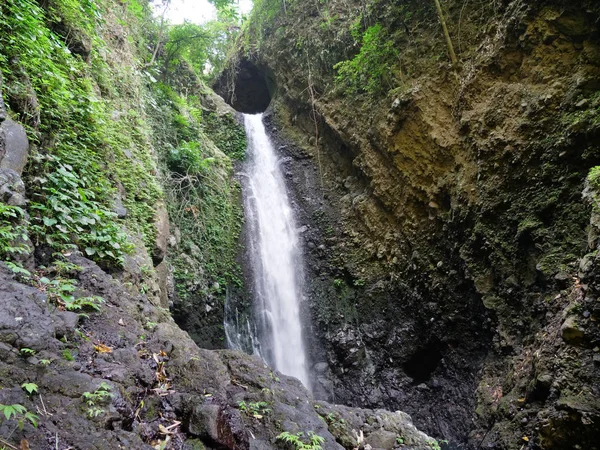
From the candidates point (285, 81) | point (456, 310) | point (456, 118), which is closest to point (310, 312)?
point (456, 310)

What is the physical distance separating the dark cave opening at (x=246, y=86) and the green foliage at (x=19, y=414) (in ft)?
48.4

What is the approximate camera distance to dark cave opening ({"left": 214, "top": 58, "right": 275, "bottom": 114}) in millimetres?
15781

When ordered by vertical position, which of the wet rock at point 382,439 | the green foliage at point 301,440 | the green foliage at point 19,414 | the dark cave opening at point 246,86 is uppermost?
the dark cave opening at point 246,86

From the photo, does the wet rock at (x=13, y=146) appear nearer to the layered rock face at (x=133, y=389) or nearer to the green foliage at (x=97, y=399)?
the layered rock face at (x=133, y=389)

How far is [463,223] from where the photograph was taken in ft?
22.9

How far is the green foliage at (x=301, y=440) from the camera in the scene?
3115mm

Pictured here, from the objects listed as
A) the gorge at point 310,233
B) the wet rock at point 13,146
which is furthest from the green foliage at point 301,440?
the wet rock at point 13,146

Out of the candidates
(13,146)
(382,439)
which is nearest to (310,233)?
(382,439)

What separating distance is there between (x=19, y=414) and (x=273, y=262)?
8496 millimetres

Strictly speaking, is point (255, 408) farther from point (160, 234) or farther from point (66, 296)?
point (160, 234)

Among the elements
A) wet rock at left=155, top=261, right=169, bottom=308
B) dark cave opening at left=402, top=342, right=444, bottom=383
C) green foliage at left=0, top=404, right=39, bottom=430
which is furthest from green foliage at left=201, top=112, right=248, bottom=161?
green foliage at left=0, top=404, right=39, bottom=430

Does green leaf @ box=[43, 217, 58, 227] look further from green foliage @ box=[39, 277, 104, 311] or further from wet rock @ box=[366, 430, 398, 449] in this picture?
wet rock @ box=[366, 430, 398, 449]

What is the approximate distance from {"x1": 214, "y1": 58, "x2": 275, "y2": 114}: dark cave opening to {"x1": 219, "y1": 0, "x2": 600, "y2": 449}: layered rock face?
4.96m

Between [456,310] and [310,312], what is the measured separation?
141 inches
